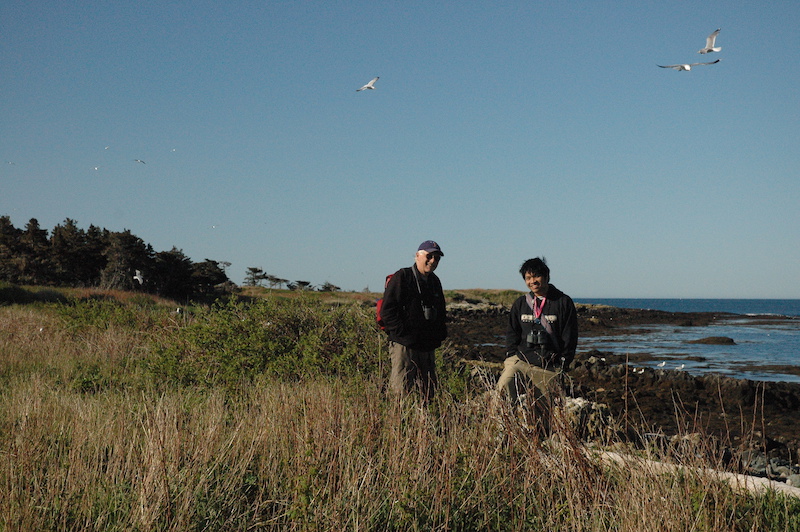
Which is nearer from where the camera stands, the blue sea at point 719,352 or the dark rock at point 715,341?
the blue sea at point 719,352

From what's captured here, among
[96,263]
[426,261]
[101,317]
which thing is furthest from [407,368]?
[96,263]

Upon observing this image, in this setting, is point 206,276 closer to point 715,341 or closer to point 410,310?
point 715,341

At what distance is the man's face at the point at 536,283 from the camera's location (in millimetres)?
6051

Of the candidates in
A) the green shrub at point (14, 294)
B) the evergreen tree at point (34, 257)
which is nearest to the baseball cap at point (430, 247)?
the green shrub at point (14, 294)

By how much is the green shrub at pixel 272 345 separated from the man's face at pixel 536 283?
2954 mm

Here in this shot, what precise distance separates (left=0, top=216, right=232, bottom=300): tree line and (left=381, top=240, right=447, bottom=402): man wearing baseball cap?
29.2 m

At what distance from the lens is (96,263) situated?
1494 inches

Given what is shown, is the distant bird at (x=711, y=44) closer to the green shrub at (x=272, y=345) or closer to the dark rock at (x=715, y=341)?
the green shrub at (x=272, y=345)

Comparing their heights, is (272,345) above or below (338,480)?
above

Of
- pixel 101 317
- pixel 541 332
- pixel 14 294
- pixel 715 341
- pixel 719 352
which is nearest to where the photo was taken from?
pixel 541 332

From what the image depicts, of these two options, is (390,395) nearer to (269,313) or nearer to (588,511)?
(588,511)

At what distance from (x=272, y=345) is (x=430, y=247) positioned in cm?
388

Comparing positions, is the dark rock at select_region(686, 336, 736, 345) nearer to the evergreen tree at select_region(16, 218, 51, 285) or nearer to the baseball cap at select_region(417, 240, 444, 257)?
the baseball cap at select_region(417, 240, 444, 257)

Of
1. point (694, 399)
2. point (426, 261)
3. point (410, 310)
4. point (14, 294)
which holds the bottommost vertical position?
point (694, 399)
